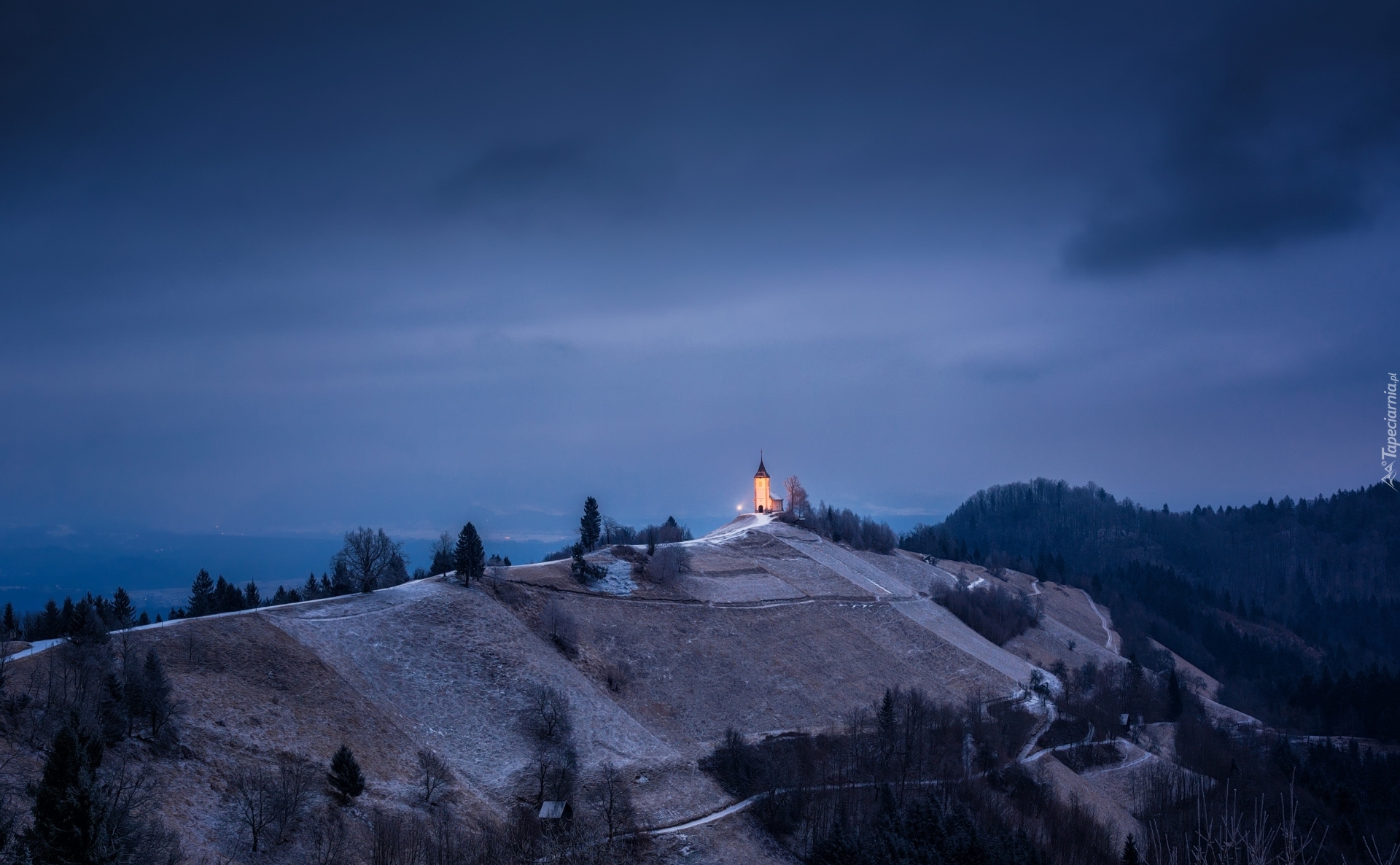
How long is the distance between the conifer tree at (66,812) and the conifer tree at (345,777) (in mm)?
14317

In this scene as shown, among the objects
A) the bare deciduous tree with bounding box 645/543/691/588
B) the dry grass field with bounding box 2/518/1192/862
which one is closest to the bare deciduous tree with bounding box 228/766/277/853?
the dry grass field with bounding box 2/518/1192/862

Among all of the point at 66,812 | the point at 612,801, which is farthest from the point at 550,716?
the point at 66,812

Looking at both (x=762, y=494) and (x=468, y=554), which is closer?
(x=468, y=554)

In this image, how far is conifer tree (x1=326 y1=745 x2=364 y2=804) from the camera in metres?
38.9

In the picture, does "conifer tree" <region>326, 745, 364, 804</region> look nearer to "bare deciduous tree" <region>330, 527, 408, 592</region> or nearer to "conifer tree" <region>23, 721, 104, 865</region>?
"conifer tree" <region>23, 721, 104, 865</region>

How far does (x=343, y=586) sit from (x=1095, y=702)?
224ft

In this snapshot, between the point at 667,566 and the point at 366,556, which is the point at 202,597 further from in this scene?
the point at 667,566

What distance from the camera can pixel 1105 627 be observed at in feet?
446

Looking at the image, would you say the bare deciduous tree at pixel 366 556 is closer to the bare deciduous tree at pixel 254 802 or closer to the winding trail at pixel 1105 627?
the bare deciduous tree at pixel 254 802

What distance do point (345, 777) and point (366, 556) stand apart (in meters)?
26.5

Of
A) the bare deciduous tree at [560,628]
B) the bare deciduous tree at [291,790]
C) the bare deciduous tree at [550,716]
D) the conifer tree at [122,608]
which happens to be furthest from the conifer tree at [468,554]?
the bare deciduous tree at [291,790]

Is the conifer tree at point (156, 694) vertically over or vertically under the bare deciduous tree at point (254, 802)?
over

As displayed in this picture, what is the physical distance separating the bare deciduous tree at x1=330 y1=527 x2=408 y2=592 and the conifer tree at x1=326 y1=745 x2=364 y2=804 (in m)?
24.9

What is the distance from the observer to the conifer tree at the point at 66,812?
79.4ft
